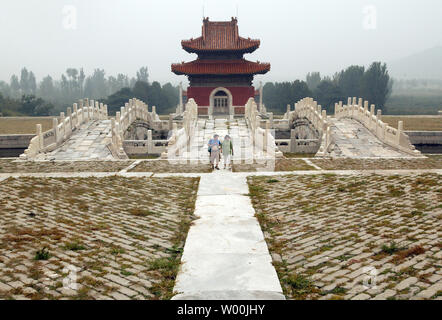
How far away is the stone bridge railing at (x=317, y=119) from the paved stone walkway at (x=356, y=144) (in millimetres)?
580

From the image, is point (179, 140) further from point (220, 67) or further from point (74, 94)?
point (74, 94)

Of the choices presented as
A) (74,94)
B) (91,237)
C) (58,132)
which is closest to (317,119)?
(58,132)

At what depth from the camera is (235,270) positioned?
19.5 ft

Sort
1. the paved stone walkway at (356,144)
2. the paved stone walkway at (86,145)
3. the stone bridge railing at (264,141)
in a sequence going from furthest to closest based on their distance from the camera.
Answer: the paved stone walkway at (356,144) < the paved stone walkway at (86,145) < the stone bridge railing at (264,141)

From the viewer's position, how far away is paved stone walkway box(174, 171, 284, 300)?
17.4 ft

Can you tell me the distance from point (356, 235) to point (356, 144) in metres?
15.7

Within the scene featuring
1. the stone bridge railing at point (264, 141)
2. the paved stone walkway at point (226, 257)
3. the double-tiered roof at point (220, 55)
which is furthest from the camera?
the double-tiered roof at point (220, 55)

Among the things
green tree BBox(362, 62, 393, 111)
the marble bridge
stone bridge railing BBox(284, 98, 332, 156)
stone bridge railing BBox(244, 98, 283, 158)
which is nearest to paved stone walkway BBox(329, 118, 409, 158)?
the marble bridge

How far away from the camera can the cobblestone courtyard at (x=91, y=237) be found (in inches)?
209

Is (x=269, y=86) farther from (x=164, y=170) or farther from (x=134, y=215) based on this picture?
(x=134, y=215)

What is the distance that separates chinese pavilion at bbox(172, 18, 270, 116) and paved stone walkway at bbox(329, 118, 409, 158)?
392 inches

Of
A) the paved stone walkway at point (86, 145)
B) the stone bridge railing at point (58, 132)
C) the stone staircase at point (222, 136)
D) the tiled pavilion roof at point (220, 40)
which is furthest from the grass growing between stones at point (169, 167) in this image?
the tiled pavilion roof at point (220, 40)

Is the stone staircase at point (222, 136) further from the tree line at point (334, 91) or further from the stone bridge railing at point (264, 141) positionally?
the tree line at point (334, 91)

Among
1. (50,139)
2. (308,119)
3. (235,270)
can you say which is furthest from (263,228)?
(308,119)
